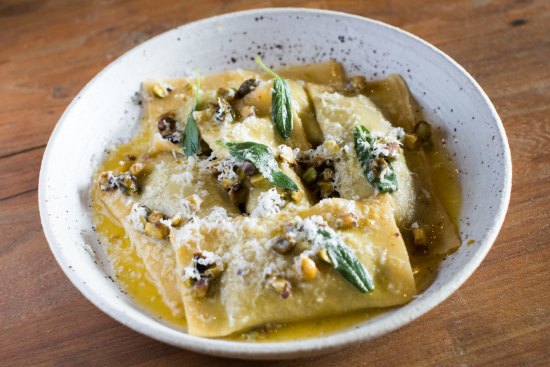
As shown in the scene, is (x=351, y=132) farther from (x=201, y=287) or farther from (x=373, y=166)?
(x=201, y=287)

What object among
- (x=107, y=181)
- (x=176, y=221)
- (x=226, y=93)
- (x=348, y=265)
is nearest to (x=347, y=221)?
(x=348, y=265)

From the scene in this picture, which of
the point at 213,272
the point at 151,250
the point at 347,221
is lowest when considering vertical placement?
the point at 151,250

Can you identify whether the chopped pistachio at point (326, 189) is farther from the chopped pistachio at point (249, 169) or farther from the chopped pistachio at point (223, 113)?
the chopped pistachio at point (223, 113)

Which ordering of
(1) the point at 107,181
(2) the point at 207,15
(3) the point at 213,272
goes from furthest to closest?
(2) the point at 207,15 → (1) the point at 107,181 → (3) the point at 213,272

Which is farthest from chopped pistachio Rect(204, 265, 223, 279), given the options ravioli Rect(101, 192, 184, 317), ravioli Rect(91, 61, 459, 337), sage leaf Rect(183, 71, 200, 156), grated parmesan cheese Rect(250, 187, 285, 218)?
sage leaf Rect(183, 71, 200, 156)

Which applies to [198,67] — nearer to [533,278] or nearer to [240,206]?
[240,206]

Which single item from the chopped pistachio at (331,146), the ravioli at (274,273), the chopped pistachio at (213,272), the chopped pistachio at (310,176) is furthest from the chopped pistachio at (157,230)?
the chopped pistachio at (331,146)
